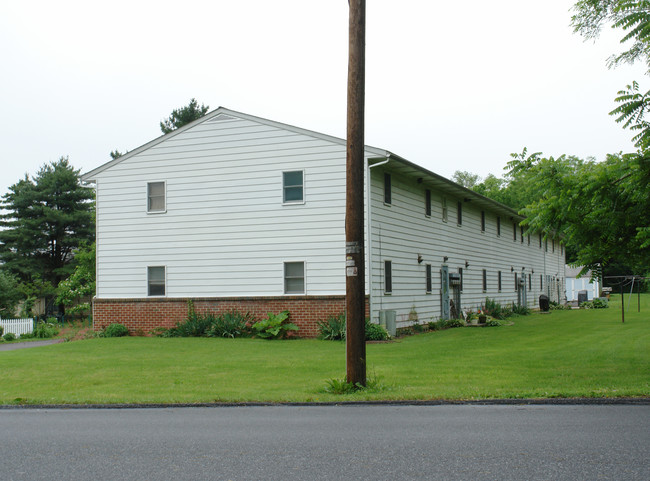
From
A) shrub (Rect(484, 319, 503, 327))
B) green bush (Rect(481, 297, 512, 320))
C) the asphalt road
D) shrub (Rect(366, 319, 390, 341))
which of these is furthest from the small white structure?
the asphalt road

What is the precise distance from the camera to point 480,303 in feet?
109

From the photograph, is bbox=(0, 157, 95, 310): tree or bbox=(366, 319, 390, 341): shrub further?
bbox=(0, 157, 95, 310): tree

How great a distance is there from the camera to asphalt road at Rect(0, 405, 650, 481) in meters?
6.16

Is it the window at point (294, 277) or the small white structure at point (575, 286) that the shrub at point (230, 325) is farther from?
the small white structure at point (575, 286)

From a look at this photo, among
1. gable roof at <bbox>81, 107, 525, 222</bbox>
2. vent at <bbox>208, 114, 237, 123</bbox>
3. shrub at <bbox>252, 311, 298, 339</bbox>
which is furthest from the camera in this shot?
vent at <bbox>208, 114, 237, 123</bbox>

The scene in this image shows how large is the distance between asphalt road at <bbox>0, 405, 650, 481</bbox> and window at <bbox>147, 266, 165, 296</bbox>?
1488cm

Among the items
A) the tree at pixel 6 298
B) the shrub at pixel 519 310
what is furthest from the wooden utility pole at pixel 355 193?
the shrub at pixel 519 310

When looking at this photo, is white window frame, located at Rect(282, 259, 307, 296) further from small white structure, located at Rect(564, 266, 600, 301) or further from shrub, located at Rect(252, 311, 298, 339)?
small white structure, located at Rect(564, 266, 600, 301)

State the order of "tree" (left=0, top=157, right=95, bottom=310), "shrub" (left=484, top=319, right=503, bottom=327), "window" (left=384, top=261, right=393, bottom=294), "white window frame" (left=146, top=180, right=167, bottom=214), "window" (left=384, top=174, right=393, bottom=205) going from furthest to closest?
"tree" (left=0, top=157, right=95, bottom=310) → "shrub" (left=484, top=319, right=503, bottom=327) → "white window frame" (left=146, top=180, right=167, bottom=214) → "window" (left=384, top=174, right=393, bottom=205) → "window" (left=384, top=261, right=393, bottom=294)

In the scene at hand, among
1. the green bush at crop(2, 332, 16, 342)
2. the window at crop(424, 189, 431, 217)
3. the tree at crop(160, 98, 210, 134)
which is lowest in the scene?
the green bush at crop(2, 332, 16, 342)

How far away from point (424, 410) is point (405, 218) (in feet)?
52.7

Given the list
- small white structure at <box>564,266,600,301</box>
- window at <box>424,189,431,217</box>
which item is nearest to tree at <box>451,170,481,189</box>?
small white structure at <box>564,266,600,301</box>

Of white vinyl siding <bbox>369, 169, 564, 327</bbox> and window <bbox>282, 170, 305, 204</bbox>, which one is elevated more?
window <bbox>282, 170, 305, 204</bbox>

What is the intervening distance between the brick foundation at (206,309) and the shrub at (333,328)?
197 mm
